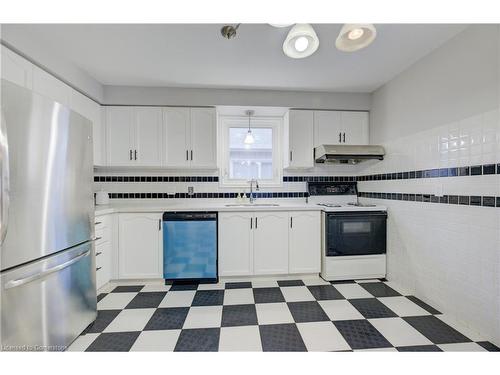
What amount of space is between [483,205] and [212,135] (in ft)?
8.27

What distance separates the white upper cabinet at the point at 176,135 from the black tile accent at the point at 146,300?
1.42m

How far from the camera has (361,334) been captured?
1.64m

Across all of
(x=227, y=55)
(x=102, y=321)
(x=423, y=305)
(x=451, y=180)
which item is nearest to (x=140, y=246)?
(x=102, y=321)

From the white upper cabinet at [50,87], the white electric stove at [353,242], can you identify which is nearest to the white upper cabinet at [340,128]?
the white electric stove at [353,242]

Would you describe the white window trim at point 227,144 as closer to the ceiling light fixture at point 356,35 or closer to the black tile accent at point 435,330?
the black tile accent at point 435,330

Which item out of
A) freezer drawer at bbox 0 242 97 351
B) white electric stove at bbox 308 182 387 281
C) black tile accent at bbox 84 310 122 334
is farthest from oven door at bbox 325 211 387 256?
freezer drawer at bbox 0 242 97 351

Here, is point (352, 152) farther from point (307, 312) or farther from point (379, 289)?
point (307, 312)

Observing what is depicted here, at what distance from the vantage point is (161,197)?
3047 millimetres

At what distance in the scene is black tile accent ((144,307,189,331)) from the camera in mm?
1750

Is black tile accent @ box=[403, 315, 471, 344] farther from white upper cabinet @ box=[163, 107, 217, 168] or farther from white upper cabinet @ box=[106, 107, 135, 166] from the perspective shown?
white upper cabinet @ box=[106, 107, 135, 166]

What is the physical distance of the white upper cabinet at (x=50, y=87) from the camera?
1.85 metres

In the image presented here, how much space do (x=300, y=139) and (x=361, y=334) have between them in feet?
6.96

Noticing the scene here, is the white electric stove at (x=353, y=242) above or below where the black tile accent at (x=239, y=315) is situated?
above

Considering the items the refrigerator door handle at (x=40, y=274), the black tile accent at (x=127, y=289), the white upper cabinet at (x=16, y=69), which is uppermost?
the white upper cabinet at (x=16, y=69)
